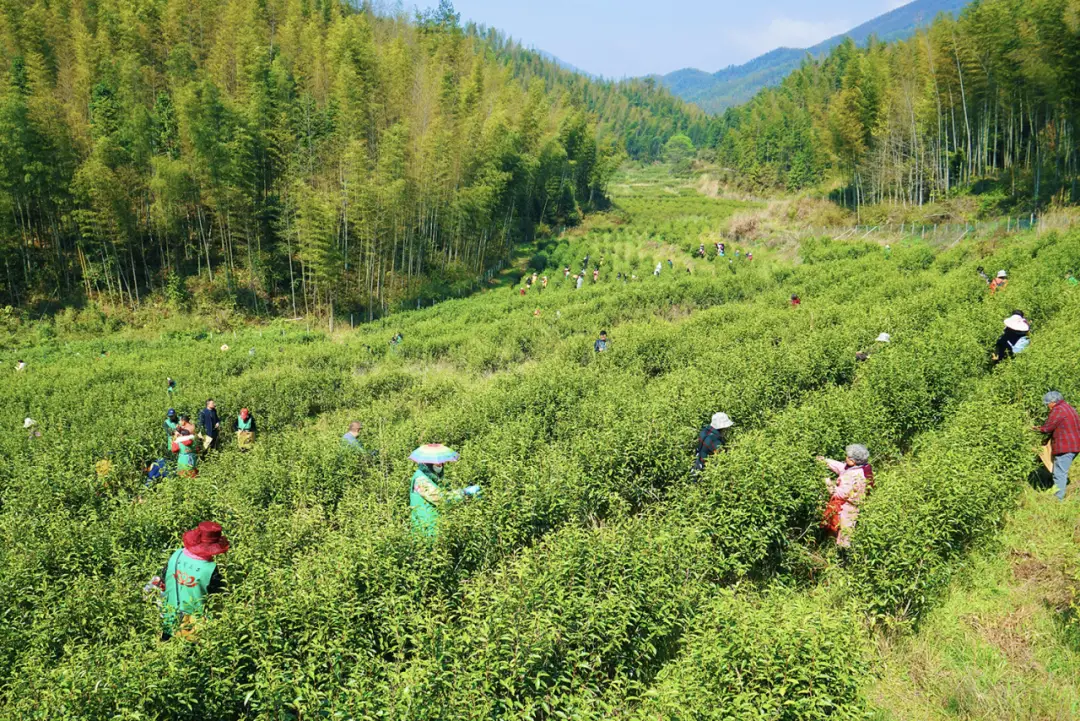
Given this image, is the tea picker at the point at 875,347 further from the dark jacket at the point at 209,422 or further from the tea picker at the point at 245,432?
the dark jacket at the point at 209,422

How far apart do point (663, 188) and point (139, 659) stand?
112 metres

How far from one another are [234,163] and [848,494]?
36.0 meters

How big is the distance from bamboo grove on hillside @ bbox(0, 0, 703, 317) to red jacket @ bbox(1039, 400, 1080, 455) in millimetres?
31562

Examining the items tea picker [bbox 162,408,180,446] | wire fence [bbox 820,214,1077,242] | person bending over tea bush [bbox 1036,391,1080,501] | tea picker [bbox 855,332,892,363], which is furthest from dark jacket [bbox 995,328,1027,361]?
wire fence [bbox 820,214,1077,242]

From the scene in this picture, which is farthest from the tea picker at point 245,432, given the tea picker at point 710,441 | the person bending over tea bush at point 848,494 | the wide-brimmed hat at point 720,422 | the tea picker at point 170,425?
the person bending over tea bush at point 848,494

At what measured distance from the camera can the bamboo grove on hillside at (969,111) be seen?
33562 mm

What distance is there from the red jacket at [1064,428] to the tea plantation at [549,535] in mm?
387

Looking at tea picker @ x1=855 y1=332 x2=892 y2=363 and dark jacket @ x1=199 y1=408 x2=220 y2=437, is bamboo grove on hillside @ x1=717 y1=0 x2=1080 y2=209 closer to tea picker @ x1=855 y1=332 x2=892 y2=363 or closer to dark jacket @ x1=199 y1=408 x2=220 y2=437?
tea picker @ x1=855 y1=332 x2=892 y2=363

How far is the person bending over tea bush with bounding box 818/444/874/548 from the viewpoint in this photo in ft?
21.3

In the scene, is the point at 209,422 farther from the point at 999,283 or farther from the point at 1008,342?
the point at 999,283

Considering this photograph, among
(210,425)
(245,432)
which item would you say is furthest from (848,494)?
(210,425)

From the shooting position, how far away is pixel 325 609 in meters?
5.01

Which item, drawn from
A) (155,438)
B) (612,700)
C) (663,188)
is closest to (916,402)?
(612,700)

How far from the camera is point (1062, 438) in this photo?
24.1 ft
